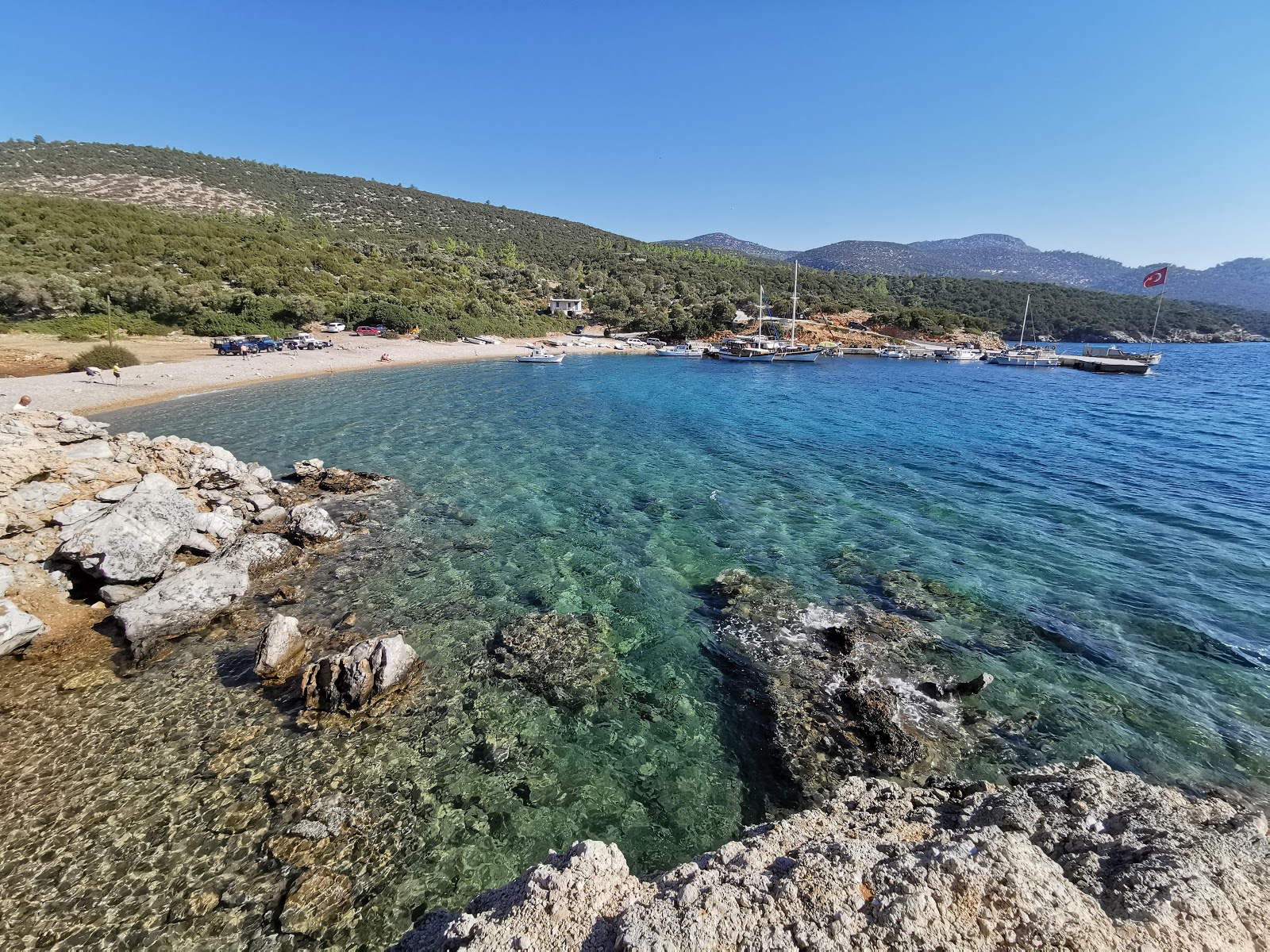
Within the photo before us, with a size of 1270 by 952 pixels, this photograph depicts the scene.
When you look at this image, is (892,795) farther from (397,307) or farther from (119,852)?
(397,307)

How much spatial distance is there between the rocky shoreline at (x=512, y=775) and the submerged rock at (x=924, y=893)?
2 cm

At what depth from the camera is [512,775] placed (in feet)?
20.3

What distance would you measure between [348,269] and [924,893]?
263 feet

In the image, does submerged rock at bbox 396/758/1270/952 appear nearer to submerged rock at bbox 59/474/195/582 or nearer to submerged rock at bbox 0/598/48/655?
submerged rock at bbox 0/598/48/655

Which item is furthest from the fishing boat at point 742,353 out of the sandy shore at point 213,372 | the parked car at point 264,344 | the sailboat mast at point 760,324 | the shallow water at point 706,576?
the parked car at point 264,344

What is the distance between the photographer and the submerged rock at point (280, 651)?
763 centimetres

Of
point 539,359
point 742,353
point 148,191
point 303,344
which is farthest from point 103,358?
point 148,191

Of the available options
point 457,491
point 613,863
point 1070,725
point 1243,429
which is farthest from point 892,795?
point 1243,429

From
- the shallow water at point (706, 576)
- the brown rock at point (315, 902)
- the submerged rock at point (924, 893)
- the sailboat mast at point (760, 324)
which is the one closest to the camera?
the submerged rock at point (924, 893)

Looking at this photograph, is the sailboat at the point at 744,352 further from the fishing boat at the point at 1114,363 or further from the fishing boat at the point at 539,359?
the fishing boat at the point at 1114,363

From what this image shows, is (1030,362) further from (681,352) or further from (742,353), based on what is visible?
(681,352)

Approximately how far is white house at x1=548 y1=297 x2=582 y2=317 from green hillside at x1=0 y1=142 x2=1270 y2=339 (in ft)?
8.99

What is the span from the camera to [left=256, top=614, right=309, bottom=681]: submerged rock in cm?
763

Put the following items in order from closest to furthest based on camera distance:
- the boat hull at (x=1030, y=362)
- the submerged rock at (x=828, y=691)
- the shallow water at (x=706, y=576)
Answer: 1. the shallow water at (x=706, y=576)
2. the submerged rock at (x=828, y=691)
3. the boat hull at (x=1030, y=362)
